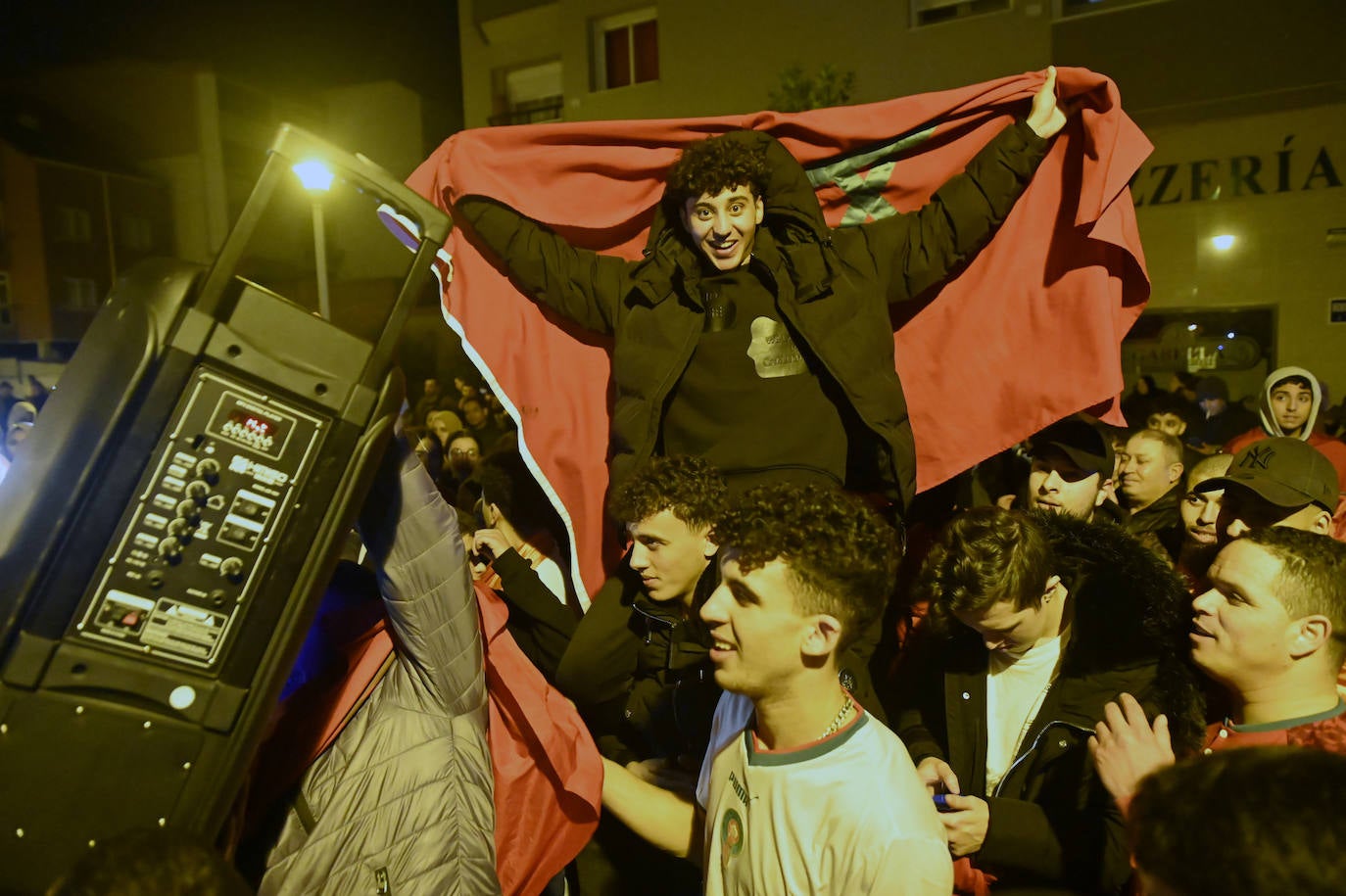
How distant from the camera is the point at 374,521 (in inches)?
65.8

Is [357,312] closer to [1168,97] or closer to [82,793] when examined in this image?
[1168,97]

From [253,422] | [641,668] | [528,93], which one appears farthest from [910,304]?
[528,93]

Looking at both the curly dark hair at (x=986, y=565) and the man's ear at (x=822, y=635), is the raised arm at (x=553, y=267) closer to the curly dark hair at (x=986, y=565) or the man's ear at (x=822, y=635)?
the curly dark hair at (x=986, y=565)

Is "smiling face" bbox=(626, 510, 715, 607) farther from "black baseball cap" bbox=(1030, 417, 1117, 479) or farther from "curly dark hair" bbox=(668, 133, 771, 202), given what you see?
"black baseball cap" bbox=(1030, 417, 1117, 479)

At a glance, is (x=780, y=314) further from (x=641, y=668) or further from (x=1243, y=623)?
(x=1243, y=623)

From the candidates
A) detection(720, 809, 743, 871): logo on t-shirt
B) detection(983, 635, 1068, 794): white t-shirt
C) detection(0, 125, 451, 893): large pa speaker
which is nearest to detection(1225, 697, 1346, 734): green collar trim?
detection(983, 635, 1068, 794): white t-shirt

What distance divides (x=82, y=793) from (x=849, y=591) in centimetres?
126

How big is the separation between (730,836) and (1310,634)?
1246 millimetres

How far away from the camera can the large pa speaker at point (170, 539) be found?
1.25m

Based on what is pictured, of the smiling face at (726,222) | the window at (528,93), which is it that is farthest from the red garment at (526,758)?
the window at (528,93)

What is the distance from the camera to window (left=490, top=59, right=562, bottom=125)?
49.8 feet

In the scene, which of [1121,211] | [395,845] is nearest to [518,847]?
[395,845]

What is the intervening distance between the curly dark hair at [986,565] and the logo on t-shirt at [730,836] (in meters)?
0.79

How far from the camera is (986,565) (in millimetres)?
2076
